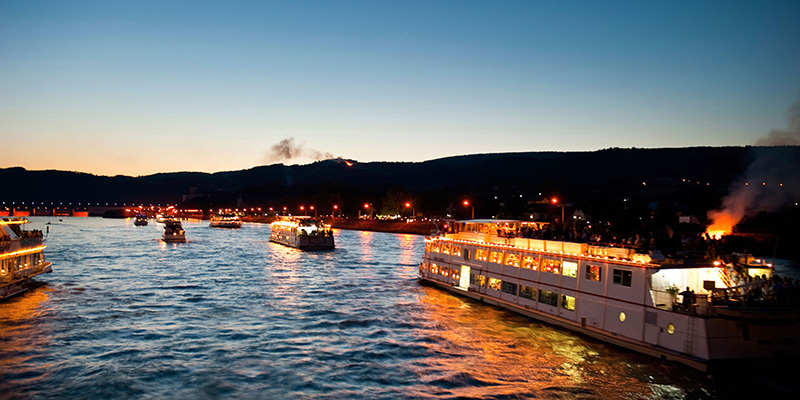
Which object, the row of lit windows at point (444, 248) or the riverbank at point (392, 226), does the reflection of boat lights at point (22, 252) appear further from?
the riverbank at point (392, 226)

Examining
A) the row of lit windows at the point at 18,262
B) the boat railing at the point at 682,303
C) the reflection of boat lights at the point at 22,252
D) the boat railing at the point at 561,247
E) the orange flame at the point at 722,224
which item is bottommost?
the row of lit windows at the point at 18,262

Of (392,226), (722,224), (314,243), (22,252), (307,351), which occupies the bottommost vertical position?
(307,351)

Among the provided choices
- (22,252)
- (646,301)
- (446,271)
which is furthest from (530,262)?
(22,252)

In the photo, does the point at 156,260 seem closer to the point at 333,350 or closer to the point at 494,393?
the point at 333,350

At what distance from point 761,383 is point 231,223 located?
188 m

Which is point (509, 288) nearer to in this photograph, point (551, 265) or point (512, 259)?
point (512, 259)

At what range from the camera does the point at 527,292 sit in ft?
111

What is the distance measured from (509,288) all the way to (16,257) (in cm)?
3623

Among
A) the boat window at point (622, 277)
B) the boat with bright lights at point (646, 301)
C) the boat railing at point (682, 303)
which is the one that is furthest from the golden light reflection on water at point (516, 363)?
the boat window at point (622, 277)

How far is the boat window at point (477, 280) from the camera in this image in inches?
1539

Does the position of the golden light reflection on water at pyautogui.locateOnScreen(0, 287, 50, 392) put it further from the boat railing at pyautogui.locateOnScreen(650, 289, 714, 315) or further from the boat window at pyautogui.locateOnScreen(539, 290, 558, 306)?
the boat railing at pyautogui.locateOnScreen(650, 289, 714, 315)

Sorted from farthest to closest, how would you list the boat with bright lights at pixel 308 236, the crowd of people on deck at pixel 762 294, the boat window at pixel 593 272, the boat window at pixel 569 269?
the boat with bright lights at pixel 308 236
the boat window at pixel 569 269
the boat window at pixel 593 272
the crowd of people on deck at pixel 762 294

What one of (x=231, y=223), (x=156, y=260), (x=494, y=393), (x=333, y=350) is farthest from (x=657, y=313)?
(x=231, y=223)

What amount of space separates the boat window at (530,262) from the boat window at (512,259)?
2.61 feet
